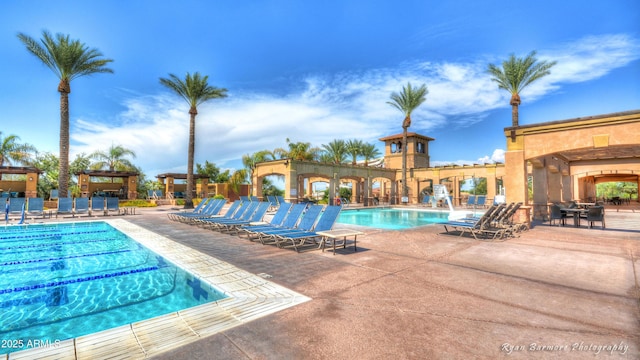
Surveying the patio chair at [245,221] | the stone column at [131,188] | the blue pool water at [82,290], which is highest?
the stone column at [131,188]

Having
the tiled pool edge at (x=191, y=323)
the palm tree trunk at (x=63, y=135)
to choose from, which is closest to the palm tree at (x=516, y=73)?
the tiled pool edge at (x=191, y=323)

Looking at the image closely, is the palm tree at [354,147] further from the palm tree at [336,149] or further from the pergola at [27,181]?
the pergola at [27,181]

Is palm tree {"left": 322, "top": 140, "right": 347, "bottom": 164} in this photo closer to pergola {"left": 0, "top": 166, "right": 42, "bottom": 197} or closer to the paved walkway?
pergola {"left": 0, "top": 166, "right": 42, "bottom": 197}

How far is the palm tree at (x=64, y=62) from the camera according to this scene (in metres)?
18.1

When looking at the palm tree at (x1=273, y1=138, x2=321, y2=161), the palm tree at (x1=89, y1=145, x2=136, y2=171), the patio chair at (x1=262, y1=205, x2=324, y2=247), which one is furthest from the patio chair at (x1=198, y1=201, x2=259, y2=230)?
the palm tree at (x1=89, y1=145, x2=136, y2=171)

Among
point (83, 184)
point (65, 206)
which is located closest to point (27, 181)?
point (83, 184)

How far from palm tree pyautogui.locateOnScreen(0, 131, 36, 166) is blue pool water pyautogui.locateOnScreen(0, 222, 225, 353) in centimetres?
3114

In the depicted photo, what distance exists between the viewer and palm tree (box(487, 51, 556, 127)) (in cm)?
2017

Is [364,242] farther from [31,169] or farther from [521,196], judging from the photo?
[31,169]

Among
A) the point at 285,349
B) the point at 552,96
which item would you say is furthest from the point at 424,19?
the point at 552,96

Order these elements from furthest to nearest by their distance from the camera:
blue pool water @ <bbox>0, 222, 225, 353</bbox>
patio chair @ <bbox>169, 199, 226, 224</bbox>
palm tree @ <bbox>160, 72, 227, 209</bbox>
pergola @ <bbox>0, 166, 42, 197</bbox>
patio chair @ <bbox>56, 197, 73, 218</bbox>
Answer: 1. pergola @ <bbox>0, 166, 42, 197</bbox>
2. palm tree @ <bbox>160, 72, 227, 209</bbox>
3. patio chair @ <bbox>56, 197, 73, 218</bbox>
4. patio chair @ <bbox>169, 199, 226, 224</bbox>
5. blue pool water @ <bbox>0, 222, 225, 353</bbox>

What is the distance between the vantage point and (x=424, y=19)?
15.5 m

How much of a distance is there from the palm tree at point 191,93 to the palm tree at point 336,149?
16.1 metres

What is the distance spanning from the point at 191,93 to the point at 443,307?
2463 centimetres
